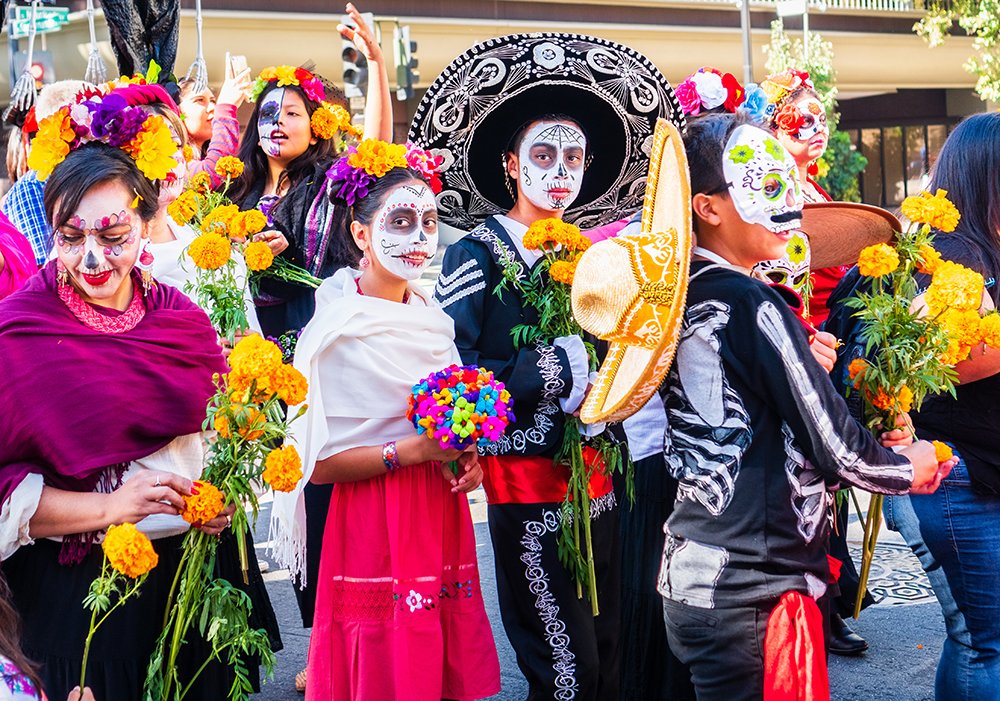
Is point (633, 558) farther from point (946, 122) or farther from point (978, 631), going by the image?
point (946, 122)

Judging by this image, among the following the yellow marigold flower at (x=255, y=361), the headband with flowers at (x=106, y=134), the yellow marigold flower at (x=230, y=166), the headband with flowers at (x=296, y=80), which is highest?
the headband with flowers at (x=296, y=80)

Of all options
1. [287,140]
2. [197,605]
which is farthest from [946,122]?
[197,605]

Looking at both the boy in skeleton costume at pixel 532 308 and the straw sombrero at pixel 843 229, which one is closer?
the straw sombrero at pixel 843 229

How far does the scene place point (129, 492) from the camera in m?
3.18

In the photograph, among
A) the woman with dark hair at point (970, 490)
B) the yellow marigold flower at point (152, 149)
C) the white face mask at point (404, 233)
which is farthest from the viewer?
the white face mask at point (404, 233)

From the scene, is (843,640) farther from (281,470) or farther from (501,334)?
(281,470)

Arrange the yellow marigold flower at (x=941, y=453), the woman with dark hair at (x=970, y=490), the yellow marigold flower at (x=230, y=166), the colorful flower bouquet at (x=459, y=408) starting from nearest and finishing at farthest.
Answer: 1. the yellow marigold flower at (x=941, y=453)
2. the colorful flower bouquet at (x=459, y=408)
3. the woman with dark hair at (x=970, y=490)
4. the yellow marigold flower at (x=230, y=166)

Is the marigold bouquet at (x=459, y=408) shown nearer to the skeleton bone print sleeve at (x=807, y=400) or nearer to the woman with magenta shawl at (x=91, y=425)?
the woman with magenta shawl at (x=91, y=425)

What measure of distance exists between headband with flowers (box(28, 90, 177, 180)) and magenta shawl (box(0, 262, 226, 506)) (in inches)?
12.5

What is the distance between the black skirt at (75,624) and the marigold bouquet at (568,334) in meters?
1.36

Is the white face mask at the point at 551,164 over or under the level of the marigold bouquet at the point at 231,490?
over

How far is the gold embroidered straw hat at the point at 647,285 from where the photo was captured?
2951 mm

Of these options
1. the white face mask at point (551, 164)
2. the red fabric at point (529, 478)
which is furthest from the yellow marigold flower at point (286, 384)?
the white face mask at point (551, 164)

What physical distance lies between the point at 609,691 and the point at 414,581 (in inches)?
37.5
